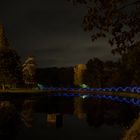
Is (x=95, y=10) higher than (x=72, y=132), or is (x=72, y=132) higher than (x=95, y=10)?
(x=95, y=10)

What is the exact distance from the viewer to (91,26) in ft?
30.4

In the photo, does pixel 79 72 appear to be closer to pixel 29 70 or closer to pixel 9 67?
pixel 29 70

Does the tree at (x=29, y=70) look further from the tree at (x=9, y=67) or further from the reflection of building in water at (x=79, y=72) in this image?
the reflection of building in water at (x=79, y=72)

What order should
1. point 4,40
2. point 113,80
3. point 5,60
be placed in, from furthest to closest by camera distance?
point 113,80, point 4,40, point 5,60

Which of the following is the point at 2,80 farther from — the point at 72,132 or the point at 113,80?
the point at 72,132

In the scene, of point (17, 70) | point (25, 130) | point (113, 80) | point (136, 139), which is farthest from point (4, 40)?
point (136, 139)

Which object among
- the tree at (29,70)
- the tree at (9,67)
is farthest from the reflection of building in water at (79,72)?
the tree at (9,67)

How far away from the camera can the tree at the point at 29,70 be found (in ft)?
329

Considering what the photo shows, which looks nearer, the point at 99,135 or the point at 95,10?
the point at 95,10

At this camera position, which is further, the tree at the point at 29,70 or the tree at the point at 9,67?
the tree at the point at 29,70

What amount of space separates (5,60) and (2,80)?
3.66 m

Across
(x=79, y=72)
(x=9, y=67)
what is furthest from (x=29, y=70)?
(x=79, y=72)

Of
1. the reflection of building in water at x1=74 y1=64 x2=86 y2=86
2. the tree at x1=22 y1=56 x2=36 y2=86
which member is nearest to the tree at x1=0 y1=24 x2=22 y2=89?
the tree at x1=22 y1=56 x2=36 y2=86

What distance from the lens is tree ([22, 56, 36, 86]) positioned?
10019 centimetres
